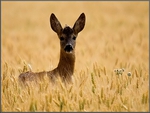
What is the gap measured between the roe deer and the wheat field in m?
0.14

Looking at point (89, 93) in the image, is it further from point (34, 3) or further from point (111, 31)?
point (34, 3)

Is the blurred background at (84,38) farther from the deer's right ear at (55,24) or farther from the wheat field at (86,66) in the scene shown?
the deer's right ear at (55,24)

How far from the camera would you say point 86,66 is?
801cm

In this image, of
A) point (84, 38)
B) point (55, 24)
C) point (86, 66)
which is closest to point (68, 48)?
point (55, 24)

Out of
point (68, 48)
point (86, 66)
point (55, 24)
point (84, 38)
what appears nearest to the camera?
point (68, 48)

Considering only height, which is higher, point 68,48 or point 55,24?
point 55,24

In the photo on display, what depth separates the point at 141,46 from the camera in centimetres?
1180

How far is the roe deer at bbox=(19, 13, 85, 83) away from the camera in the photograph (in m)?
6.89

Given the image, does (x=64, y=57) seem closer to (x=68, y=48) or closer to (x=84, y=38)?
(x=68, y=48)

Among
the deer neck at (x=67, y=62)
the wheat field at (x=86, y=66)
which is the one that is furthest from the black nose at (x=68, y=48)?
the wheat field at (x=86, y=66)

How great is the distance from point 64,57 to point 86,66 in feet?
2.93

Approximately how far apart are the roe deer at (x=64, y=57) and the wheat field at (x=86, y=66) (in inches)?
5.6

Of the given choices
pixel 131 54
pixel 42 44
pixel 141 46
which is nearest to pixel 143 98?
pixel 131 54

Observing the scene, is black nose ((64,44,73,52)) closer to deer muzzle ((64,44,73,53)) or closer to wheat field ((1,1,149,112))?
deer muzzle ((64,44,73,53))
